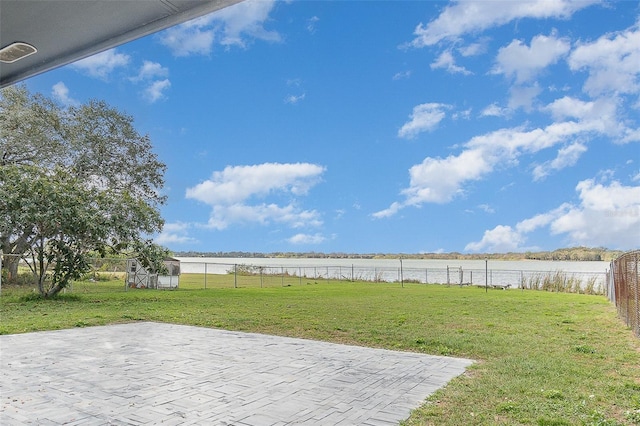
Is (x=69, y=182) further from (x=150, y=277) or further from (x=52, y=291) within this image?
(x=150, y=277)

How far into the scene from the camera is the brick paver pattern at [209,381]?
128 inches

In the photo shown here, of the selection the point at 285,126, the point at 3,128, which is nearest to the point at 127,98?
the point at 3,128

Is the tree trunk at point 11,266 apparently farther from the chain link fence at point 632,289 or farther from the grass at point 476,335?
the chain link fence at point 632,289

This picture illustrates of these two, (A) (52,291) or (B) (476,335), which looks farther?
(A) (52,291)

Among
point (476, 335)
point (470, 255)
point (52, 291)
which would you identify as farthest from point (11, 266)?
point (470, 255)

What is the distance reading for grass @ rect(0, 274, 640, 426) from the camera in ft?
11.5

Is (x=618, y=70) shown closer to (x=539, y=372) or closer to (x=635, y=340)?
(x=635, y=340)

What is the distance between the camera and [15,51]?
6.93 ft

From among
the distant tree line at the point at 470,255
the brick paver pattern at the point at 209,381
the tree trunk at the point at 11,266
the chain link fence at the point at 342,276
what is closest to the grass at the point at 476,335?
the brick paver pattern at the point at 209,381

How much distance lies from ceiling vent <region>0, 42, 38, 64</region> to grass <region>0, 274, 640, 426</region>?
322cm

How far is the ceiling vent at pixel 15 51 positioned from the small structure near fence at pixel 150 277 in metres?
15.4

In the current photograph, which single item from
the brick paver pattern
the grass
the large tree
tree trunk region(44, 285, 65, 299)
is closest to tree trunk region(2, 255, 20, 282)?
the large tree

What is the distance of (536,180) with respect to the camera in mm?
21234

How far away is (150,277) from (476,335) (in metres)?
14.6
